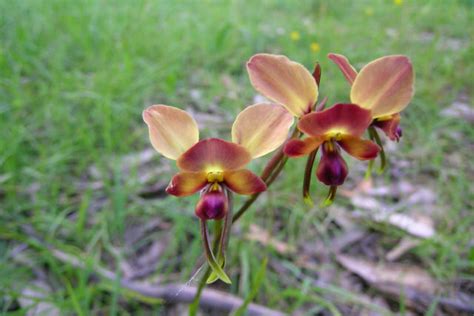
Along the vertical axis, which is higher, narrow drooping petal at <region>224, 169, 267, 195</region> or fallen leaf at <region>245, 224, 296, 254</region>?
narrow drooping petal at <region>224, 169, 267, 195</region>

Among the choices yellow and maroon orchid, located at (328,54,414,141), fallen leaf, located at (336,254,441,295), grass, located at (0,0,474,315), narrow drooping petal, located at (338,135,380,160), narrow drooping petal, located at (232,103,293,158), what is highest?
yellow and maroon orchid, located at (328,54,414,141)

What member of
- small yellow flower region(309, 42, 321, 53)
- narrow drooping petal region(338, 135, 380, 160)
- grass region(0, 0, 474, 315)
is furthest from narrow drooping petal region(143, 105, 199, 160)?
small yellow flower region(309, 42, 321, 53)

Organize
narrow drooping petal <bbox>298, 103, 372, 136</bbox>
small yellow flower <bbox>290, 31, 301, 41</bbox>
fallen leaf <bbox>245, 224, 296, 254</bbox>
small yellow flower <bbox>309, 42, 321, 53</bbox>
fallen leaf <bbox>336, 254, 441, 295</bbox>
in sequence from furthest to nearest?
small yellow flower <bbox>290, 31, 301, 41</bbox>, small yellow flower <bbox>309, 42, 321, 53</bbox>, fallen leaf <bbox>245, 224, 296, 254</bbox>, fallen leaf <bbox>336, 254, 441, 295</bbox>, narrow drooping petal <bbox>298, 103, 372, 136</bbox>

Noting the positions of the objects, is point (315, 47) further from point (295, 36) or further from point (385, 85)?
point (385, 85)

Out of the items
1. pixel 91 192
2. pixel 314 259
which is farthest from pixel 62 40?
pixel 314 259

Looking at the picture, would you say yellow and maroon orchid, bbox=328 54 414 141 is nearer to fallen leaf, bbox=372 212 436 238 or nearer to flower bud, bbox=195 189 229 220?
flower bud, bbox=195 189 229 220

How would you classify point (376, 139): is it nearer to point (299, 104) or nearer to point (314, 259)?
point (299, 104)

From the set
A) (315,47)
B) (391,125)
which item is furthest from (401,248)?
(315,47)

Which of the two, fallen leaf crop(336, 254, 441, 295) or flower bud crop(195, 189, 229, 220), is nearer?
flower bud crop(195, 189, 229, 220)
